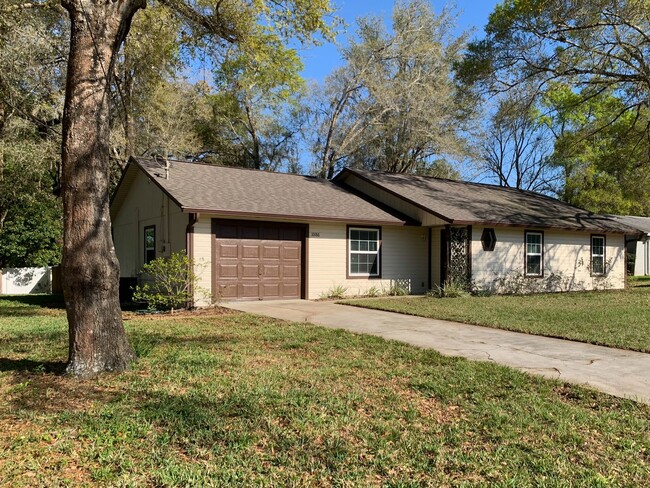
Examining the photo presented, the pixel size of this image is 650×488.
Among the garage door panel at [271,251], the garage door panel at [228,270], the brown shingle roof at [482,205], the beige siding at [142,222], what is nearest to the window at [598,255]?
the brown shingle roof at [482,205]

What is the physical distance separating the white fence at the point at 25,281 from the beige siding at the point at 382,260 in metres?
12.6

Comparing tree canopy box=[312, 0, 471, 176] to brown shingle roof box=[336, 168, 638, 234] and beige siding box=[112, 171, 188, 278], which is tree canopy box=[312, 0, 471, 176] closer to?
brown shingle roof box=[336, 168, 638, 234]

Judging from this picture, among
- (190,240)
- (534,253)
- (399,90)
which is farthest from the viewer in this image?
(399,90)

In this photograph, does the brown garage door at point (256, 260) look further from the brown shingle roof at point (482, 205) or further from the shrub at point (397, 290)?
the brown shingle roof at point (482, 205)

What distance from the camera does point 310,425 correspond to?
414 centimetres

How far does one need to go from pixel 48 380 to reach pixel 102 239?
1.59 m

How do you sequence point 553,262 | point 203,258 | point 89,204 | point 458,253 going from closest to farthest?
point 89,204, point 203,258, point 458,253, point 553,262

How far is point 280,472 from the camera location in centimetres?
331

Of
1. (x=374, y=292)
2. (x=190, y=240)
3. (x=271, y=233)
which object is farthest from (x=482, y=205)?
(x=190, y=240)

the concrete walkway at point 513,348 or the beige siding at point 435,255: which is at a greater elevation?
the beige siding at point 435,255

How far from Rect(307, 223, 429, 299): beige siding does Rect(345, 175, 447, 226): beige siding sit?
0.62 m

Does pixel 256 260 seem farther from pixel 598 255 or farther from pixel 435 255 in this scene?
pixel 598 255

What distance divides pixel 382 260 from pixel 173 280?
7041 mm

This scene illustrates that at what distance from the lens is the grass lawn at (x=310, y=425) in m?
3.30
